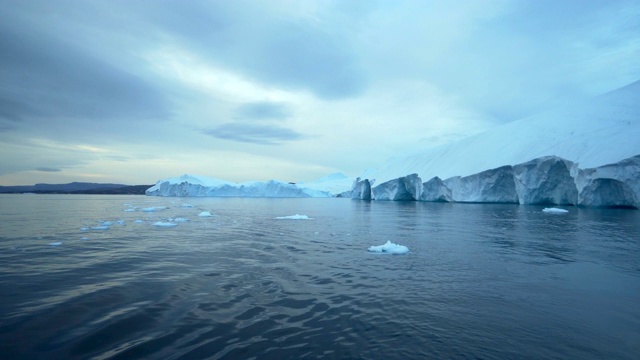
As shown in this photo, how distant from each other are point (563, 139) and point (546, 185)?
30.3 feet

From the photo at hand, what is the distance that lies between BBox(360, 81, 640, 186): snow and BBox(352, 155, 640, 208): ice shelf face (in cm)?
128

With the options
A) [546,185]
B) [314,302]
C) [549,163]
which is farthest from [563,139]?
[314,302]

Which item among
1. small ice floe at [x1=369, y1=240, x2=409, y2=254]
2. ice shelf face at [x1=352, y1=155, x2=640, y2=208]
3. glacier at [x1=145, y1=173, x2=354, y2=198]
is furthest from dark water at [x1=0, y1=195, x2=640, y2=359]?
glacier at [x1=145, y1=173, x2=354, y2=198]

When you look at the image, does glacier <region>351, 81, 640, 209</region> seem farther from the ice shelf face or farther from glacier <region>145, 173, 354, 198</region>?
glacier <region>145, 173, 354, 198</region>

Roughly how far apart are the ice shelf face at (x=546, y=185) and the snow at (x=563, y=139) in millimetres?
1278

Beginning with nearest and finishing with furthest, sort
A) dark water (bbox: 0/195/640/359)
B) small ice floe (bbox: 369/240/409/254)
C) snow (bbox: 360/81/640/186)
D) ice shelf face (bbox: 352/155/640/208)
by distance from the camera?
dark water (bbox: 0/195/640/359) < small ice floe (bbox: 369/240/409/254) < ice shelf face (bbox: 352/155/640/208) < snow (bbox: 360/81/640/186)

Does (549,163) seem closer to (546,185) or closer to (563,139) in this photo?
(546,185)

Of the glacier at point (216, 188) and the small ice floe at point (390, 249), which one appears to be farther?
the glacier at point (216, 188)

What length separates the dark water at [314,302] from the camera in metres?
4.05

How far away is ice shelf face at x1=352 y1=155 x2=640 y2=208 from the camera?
31.8 metres

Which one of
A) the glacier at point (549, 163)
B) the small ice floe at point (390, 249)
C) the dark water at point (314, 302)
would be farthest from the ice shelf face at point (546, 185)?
the small ice floe at point (390, 249)

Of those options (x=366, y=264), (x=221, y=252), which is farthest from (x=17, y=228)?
(x=366, y=264)

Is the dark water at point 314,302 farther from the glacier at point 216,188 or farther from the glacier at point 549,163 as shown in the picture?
the glacier at point 216,188

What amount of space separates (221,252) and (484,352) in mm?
7891
